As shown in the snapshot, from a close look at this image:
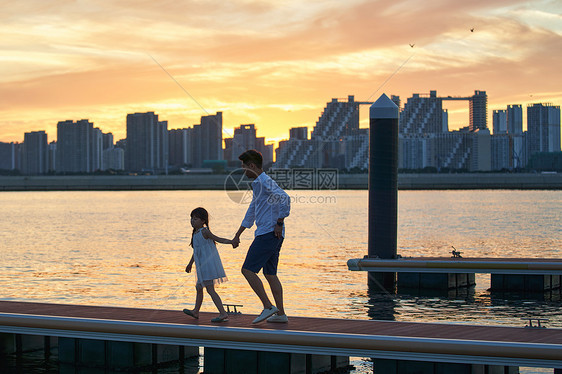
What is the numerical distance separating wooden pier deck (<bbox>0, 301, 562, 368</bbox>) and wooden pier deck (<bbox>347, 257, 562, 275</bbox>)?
27.6ft

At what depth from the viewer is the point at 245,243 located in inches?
1516

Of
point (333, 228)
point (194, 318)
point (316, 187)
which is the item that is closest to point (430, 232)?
point (333, 228)

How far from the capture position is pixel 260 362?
10953 mm

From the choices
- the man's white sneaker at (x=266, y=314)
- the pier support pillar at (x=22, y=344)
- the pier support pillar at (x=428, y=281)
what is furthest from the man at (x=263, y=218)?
the pier support pillar at (x=428, y=281)

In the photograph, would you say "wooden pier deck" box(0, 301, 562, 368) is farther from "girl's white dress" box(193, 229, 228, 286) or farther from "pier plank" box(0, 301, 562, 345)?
"girl's white dress" box(193, 229, 228, 286)

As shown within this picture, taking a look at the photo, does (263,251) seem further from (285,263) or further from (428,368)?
(285,263)

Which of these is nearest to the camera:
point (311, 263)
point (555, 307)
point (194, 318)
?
point (194, 318)

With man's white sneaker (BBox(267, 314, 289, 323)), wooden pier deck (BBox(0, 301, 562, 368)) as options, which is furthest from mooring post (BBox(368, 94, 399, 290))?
man's white sneaker (BBox(267, 314, 289, 323))

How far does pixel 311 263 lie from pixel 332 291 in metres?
7.13

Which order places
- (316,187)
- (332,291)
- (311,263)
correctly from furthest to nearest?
1. (316,187)
2. (311,263)
3. (332,291)

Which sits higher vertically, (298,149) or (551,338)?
(298,149)

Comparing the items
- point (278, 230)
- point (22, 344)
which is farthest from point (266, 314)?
point (22, 344)

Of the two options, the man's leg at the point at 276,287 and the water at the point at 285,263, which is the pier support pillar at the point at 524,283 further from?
the man's leg at the point at 276,287

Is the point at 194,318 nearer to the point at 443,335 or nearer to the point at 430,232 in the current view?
the point at 443,335
